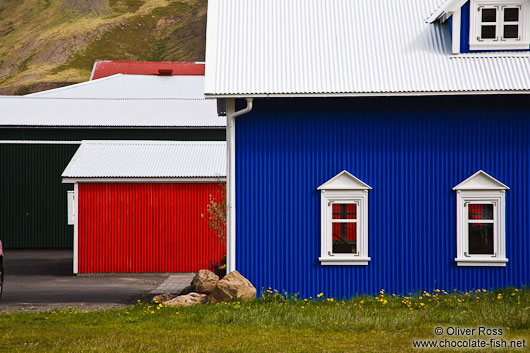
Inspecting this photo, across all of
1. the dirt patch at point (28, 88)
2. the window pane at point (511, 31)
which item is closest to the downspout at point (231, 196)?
the window pane at point (511, 31)

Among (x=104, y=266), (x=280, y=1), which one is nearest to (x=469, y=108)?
(x=280, y=1)

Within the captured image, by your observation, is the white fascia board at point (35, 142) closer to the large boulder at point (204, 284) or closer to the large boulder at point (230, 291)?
the large boulder at point (204, 284)

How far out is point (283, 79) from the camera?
611 inches

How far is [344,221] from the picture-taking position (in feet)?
50.2

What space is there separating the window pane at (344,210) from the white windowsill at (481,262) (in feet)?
7.49

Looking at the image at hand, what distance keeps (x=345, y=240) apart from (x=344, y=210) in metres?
0.64

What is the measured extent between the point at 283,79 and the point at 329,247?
3546 mm

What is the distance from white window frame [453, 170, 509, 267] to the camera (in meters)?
15.2

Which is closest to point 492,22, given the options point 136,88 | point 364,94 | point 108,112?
point 364,94

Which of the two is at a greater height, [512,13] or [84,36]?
[84,36]

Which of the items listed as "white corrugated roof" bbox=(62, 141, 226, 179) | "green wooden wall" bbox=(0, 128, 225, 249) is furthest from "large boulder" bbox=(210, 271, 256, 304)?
"green wooden wall" bbox=(0, 128, 225, 249)

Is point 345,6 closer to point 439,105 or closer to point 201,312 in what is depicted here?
point 439,105

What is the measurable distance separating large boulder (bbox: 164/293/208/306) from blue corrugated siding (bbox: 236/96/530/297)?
1.15 m

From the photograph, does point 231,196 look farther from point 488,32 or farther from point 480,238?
point 488,32
